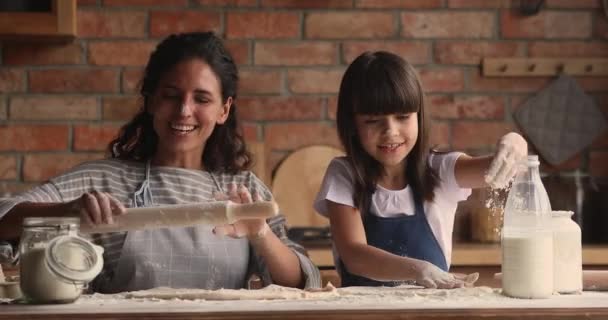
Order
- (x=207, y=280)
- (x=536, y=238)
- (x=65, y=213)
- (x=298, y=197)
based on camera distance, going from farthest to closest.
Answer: (x=298, y=197)
(x=207, y=280)
(x=65, y=213)
(x=536, y=238)

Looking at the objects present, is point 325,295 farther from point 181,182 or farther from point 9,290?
point 181,182

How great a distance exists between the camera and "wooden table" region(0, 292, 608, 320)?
127 cm

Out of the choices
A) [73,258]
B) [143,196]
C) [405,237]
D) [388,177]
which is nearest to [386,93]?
[388,177]

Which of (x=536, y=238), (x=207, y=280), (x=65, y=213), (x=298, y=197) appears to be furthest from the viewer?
(x=298, y=197)

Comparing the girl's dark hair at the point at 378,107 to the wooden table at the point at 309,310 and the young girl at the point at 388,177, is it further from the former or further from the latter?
the wooden table at the point at 309,310

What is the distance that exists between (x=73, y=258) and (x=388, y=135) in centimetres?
71

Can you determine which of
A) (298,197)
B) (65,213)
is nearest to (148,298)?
(65,213)

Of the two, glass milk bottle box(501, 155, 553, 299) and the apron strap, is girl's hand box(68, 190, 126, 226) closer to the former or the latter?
the apron strap

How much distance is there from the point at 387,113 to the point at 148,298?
664 millimetres

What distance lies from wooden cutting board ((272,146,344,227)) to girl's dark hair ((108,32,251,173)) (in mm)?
896

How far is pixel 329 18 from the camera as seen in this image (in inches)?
121

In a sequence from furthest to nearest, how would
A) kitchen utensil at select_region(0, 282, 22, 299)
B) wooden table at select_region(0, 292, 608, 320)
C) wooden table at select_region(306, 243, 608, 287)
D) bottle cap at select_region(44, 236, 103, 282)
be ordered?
wooden table at select_region(306, 243, 608, 287) → kitchen utensil at select_region(0, 282, 22, 299) → bottle cap at select_region(44, 236, 103, 282) → wooden table at select_region(0, 292, 608, 320)

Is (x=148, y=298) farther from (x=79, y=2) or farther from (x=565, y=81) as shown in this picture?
(x=565, y=81)

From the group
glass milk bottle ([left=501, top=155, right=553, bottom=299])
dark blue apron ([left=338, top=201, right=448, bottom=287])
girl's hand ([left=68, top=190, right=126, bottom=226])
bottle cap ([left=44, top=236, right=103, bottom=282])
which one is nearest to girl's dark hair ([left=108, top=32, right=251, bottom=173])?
dark blue apron ([left=338, top=201, right=448, bottom=287])
